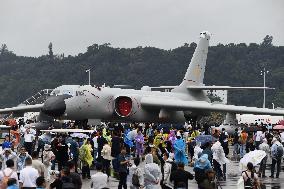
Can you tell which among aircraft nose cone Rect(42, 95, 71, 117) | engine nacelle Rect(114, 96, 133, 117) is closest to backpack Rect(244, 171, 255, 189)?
aircraft nose cone Rect(42, 95, 71, 117)

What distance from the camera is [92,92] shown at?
41.3 meters

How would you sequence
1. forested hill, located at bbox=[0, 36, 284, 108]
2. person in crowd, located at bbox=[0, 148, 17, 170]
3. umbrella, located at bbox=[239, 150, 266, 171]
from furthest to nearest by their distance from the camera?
forested hill, located at bbox=[0, 36, 284, 108], person in crowd, located at bbox=[0, 148, 17, 170], umbrella, located at bbox=[239, 150, 266, 171]

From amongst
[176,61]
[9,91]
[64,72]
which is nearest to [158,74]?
[176,61]

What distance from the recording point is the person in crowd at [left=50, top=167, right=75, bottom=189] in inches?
574

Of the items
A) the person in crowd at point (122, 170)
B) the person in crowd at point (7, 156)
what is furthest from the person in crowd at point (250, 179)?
the person in crowd at point (7, 156)

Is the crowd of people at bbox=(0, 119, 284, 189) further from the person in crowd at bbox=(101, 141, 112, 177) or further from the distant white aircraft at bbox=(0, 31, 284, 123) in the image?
the distant white aircraft at bbox=(0, 31, 284, 123)

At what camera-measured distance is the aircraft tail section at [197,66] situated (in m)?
52.2

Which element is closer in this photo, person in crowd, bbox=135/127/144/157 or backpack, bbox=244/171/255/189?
backpack, bbox=244/171/255/189

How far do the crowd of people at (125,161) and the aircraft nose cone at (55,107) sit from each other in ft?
15.7

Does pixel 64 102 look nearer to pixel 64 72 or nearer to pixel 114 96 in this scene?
pixel 114 96

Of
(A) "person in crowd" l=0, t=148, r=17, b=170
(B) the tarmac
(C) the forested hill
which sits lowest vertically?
(B) the tarmac

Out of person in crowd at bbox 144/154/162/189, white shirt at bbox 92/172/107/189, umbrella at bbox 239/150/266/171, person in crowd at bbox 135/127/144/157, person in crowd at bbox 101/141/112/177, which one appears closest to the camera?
white shirt at bbox 92/172/107/189

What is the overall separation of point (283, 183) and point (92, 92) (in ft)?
64.0

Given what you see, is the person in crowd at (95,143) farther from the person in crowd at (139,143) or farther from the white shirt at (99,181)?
the white shirt at (99,181)
